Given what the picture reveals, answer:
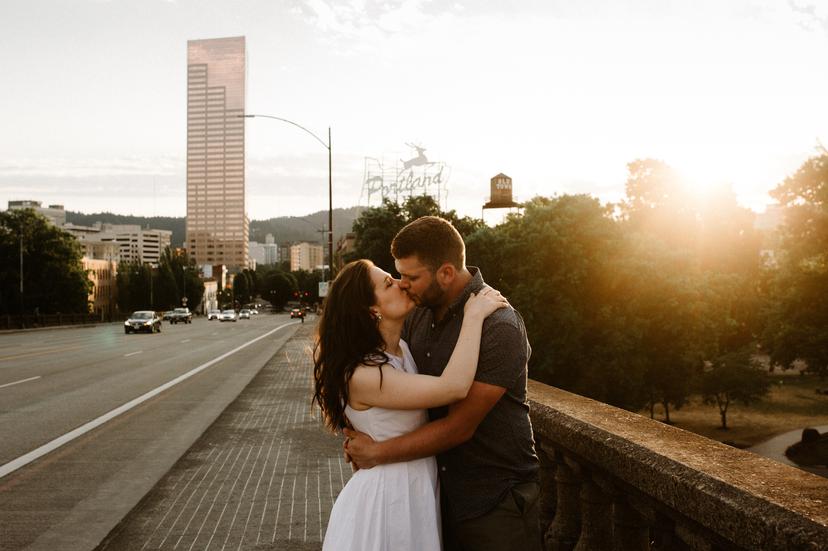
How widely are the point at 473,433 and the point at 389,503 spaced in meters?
0.41

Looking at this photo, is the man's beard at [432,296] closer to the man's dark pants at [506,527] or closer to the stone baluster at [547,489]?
the man's dark pants at [506,527]

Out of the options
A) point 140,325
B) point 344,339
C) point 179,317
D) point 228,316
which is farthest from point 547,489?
point 228,316

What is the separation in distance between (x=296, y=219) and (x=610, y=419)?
5741 centimetres

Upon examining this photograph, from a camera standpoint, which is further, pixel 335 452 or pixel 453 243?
pixel 335 452

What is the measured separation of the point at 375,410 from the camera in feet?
9.93

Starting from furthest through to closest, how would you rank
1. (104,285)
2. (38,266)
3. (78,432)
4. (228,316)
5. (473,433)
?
(104,285) → (228,316) → (38,266) → (78,432) → (473,433)

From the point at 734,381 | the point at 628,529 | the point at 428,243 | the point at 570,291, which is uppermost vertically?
the point at 428,243

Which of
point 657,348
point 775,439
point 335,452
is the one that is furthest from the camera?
point 657,348

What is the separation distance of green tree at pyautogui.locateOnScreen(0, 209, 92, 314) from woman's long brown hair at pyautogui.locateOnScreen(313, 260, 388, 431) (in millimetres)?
81675

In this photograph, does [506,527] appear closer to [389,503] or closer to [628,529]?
[389,503]

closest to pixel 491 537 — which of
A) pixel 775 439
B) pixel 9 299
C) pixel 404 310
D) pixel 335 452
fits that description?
pixel 404 310

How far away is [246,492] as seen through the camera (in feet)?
24.0

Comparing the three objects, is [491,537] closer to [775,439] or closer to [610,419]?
[610,419]

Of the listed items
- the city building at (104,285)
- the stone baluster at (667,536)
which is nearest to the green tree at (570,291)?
the stone baluster at (667,536)
